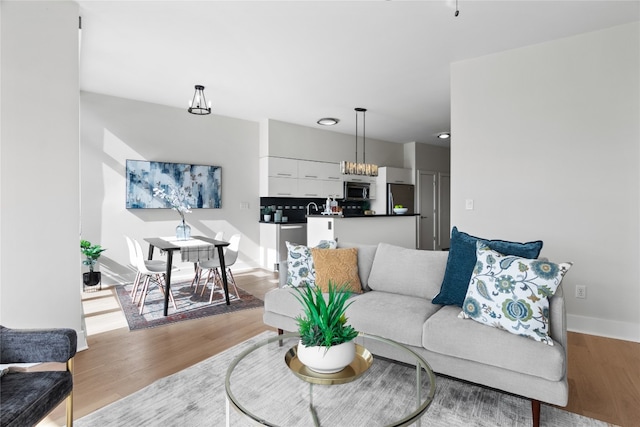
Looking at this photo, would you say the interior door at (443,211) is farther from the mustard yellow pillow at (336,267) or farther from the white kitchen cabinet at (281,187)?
the mustard yellow pillow at (336,267)

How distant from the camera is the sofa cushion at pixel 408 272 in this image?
261cm

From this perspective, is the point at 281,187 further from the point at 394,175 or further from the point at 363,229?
the point at 394,175

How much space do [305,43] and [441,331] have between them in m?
2.77

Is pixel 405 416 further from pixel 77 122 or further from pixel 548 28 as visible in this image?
pixel 548 28

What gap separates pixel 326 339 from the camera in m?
1.42

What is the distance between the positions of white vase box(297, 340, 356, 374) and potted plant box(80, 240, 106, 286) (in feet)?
13.7

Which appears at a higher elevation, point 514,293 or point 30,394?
point 514,293

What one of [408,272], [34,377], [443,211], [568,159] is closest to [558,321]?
[408,272]

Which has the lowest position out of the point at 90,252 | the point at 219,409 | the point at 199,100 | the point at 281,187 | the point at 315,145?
the point at 219,409

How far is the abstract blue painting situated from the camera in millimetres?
5090

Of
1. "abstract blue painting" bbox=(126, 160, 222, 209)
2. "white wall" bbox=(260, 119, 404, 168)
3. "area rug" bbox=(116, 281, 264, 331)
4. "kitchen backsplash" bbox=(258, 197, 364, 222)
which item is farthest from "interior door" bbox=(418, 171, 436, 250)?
"area rug" bbox=(116, 281, 264, 331)

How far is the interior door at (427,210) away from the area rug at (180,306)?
4931 millimetres

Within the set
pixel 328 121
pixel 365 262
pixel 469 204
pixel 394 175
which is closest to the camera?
pixel 365 262

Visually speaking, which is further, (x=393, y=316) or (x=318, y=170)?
(x=318, y=170)
